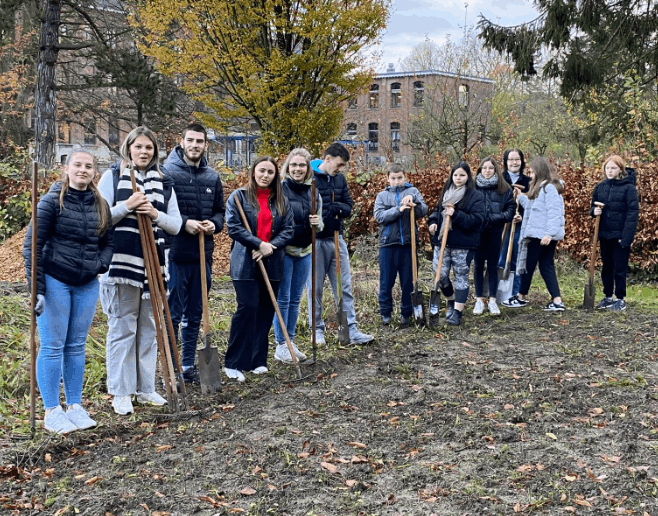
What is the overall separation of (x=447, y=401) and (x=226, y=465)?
1.91 metres

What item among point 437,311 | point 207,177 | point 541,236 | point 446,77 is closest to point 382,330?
point 437,311

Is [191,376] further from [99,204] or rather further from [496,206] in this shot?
[496,206]

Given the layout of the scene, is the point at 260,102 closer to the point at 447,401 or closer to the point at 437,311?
the point at 437,311

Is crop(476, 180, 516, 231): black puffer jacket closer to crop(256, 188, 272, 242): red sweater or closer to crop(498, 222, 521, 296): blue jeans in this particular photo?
crop(498, 222, 521, 296): blue jeans

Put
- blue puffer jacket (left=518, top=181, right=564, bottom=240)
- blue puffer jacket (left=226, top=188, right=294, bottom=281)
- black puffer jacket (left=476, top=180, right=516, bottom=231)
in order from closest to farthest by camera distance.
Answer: blue puffer jacket (left=226, top=188, right=294, bottom=281) < black puffer jacket (left=476, top=180, right=516, bottom=231) < blue puffer jacket (left=518, top=181, right=564, bottom=240)

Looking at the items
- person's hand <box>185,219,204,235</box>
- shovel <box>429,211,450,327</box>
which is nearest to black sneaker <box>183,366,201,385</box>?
person's hand <box>185,219,204,235</box>

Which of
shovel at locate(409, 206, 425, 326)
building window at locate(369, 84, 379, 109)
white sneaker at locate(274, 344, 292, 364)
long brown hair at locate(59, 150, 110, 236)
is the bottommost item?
white sneaker at locate(274, 344, 292, 364)

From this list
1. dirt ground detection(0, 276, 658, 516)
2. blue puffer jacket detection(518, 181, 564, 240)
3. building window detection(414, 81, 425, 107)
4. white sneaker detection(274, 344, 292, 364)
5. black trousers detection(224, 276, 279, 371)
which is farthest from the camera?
building window detection(414, 81, 425, 107)

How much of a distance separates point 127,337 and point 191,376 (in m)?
0.92

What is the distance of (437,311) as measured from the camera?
7.91 meters

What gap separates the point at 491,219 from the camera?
8.16 meters

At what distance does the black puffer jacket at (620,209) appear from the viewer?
8.55 m

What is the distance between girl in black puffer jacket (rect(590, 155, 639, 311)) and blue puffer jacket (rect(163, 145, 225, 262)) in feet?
17.4

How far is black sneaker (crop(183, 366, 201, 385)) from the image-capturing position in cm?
580
